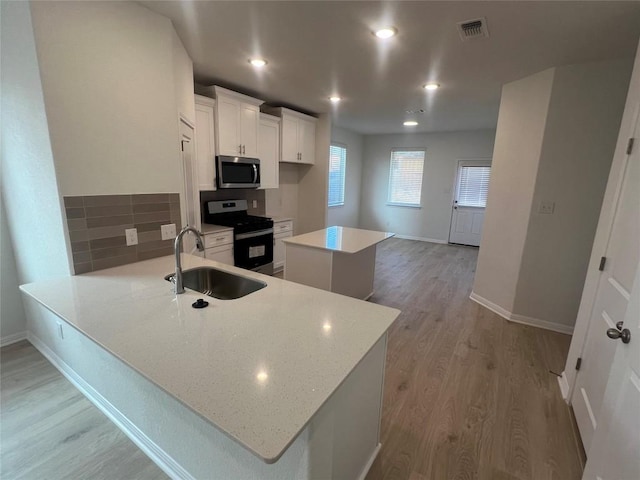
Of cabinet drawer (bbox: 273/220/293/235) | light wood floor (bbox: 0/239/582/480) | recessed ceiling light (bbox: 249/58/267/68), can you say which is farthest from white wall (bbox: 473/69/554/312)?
cabinet drawer (bbox: 273/220/293/235)

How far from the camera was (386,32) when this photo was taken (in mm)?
2115

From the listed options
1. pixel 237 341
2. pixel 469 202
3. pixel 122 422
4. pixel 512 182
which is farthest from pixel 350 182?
pixel 237 341

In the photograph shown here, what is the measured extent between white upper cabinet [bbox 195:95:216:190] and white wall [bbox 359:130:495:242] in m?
4.91

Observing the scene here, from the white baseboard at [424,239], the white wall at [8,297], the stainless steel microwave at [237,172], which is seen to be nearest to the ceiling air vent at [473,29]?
the stainless steel microwave at [237,172]

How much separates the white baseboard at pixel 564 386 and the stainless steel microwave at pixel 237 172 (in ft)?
12.1

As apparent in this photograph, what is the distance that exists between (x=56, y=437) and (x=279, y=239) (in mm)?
3148

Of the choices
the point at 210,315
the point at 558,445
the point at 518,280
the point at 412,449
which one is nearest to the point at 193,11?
the point at 210,315

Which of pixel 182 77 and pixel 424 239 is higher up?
pixel 182 77

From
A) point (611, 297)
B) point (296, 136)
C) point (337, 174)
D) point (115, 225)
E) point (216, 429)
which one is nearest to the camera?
point (216, 429)

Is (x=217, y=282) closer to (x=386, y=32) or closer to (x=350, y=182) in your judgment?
(x=386, y=32)

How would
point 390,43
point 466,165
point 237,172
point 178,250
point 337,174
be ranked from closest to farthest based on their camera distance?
point 178,250, point 390,43, point 237,172, point 466,165, point 337,174

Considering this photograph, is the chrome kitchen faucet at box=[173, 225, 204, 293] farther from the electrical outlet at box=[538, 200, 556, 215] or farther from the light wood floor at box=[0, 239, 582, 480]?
the electrical outlet at box=[538, 200, 556, 215]

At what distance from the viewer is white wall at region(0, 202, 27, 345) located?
95.4 inches

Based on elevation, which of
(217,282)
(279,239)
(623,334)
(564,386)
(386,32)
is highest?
(386,32)
